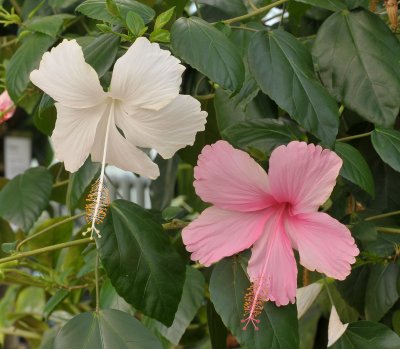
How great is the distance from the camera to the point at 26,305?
1.68 meters

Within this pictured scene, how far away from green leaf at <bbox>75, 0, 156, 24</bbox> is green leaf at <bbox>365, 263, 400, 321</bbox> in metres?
0.40

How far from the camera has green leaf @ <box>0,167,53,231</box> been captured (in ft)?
3.26

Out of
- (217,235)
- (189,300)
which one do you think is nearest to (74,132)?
(217,235)

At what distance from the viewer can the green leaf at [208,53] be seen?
64 centimetres

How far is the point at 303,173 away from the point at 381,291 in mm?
287

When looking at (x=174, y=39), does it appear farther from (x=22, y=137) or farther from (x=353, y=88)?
(x=22, y=137)

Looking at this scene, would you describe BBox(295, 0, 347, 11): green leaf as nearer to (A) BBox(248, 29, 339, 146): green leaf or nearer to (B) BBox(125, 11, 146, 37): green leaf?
(A) BBox(248, 29, 339, 146): green leaf

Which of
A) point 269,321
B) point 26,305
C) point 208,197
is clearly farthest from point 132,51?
point 26,305

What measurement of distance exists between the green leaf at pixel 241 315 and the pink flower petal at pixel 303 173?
0.08 m

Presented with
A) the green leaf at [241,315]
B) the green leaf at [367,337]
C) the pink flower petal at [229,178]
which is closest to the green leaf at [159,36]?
the pink flower petal at [229,178]

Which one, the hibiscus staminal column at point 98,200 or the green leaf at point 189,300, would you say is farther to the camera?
the green leaf at point 189,300

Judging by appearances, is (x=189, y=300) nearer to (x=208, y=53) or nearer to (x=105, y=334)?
(x=105, y=334)

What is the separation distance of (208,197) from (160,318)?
12cm

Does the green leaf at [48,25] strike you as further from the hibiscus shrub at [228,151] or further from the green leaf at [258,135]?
the green leaf at [258,135]
